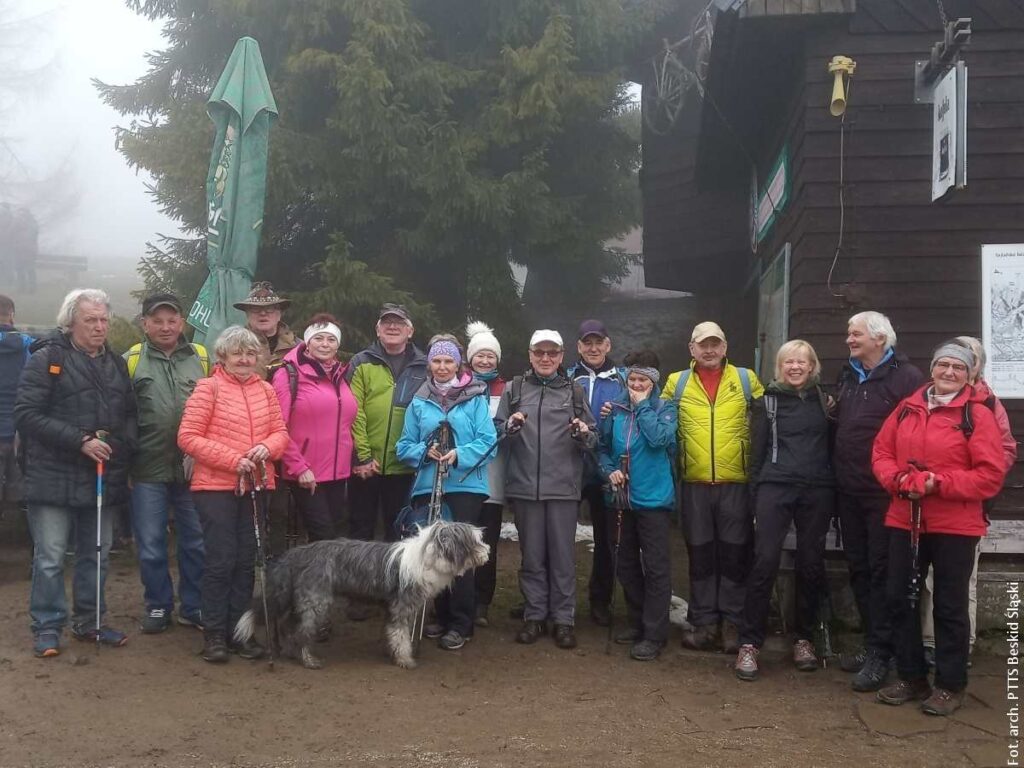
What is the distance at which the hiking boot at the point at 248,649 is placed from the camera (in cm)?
516

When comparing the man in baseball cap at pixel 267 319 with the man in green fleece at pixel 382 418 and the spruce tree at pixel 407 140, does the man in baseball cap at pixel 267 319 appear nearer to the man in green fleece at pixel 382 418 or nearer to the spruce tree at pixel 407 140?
the man in green fleece at pixel 382 418

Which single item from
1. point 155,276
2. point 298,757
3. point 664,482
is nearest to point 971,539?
point 664,482

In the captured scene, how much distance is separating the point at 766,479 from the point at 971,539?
109 cm

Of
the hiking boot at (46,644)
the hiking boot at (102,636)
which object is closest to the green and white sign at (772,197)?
the hiking boot at (102,636)

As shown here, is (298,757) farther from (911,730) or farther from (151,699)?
(911,730)

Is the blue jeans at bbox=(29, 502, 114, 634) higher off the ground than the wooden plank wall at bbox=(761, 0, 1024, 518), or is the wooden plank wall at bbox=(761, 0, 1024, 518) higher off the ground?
the wooden plank wall at bbox=(761, 0, 1024, 518)

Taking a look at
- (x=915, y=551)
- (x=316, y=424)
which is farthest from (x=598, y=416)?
(x=915, y=551)

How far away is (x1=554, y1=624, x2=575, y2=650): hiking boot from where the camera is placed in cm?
557

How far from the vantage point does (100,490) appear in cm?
507

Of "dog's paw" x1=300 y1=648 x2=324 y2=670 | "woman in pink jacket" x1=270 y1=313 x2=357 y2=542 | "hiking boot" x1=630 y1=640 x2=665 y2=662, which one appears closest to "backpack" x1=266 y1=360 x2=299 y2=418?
"woman in pink jacket" x1=270 y1=313 x2=357 y2=542

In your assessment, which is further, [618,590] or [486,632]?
[618,590]

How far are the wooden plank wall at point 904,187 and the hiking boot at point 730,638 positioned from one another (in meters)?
1.92

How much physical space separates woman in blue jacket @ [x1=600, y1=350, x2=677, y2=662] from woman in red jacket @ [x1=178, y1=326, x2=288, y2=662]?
2.06 meters

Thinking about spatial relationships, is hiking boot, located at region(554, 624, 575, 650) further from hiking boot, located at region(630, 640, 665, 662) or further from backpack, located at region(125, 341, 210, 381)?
backpack, located at region(125, 341, 210, 381)
